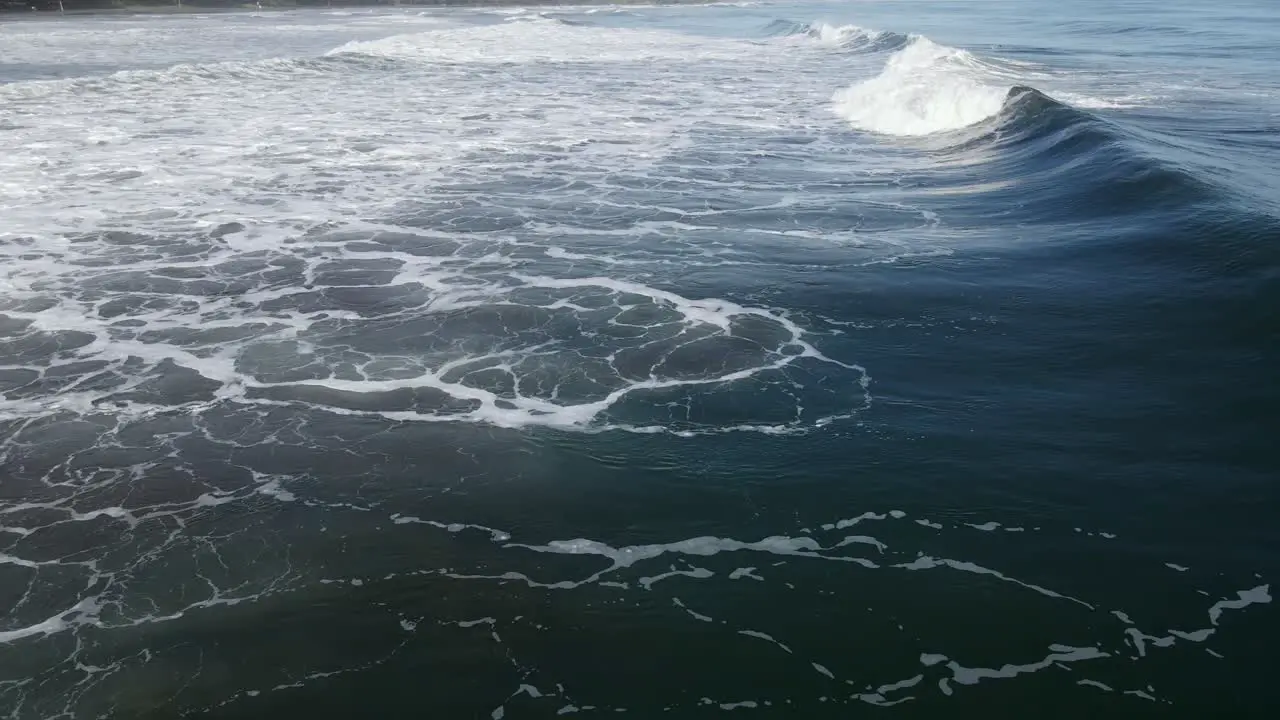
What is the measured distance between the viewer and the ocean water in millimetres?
5629

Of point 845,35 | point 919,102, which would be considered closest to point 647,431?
point 919,102

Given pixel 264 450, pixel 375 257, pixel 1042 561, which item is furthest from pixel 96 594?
pixel 375 257

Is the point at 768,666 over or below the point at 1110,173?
below

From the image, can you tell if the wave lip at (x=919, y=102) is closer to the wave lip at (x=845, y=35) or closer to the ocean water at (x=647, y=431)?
the ocean water at (x=647, y=431)

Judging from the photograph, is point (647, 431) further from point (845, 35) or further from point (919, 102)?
point (845, 35)

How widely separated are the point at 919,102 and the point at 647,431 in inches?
744

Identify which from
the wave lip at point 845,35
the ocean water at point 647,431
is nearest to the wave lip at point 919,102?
the ocean water at point 647,431

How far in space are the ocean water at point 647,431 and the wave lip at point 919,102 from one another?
3.35 m

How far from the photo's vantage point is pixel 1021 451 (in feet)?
25.7

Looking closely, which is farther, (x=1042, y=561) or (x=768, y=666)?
(x=1042, y=561)

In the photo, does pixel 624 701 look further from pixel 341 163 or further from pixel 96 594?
pixel 341 163

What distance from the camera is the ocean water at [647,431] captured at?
18.5ft

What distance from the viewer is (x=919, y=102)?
2442 cm

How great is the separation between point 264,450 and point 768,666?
4.65 meters
